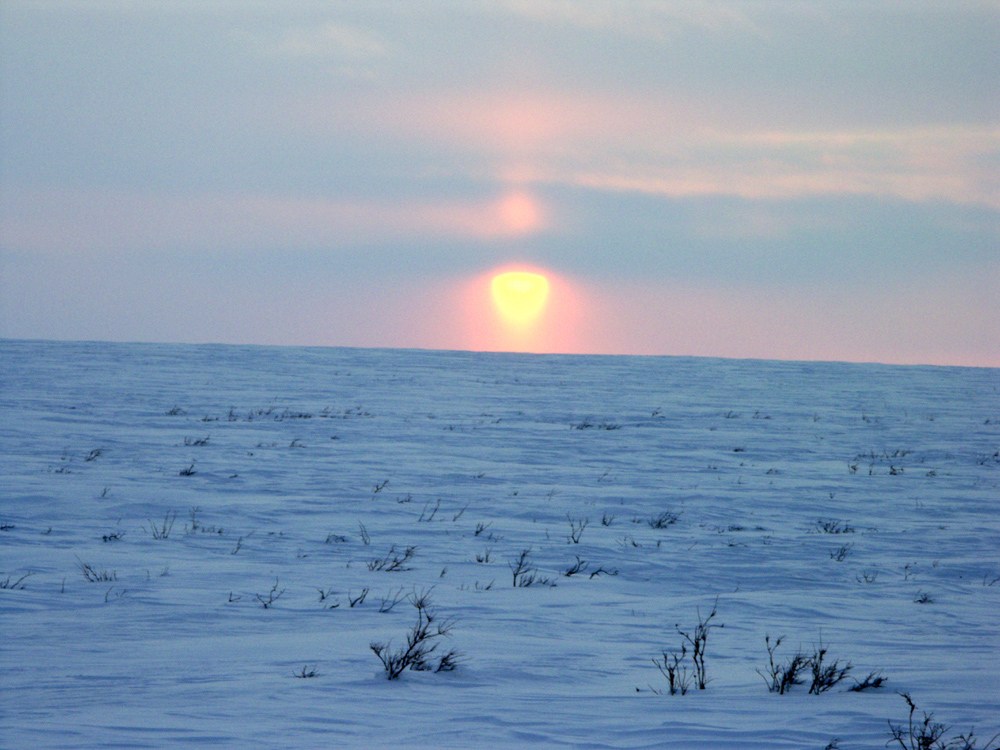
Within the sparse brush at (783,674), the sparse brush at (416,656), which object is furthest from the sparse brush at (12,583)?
the sparse brush at (783,674)

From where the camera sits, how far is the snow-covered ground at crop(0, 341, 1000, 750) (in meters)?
4.55

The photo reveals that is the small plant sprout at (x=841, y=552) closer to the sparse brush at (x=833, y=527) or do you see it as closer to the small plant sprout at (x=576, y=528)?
the sparse brush at (x=833, y=527)

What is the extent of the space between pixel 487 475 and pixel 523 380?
2115 centimetres

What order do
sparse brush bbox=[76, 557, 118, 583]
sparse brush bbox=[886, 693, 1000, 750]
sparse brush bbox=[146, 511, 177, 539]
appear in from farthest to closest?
sparse brush bbox=[146, 511, 177, 539] → sparse brush bbox=[76, 557, 118, 583] → sparse brush bbox=[886, 693, 1000, 750]

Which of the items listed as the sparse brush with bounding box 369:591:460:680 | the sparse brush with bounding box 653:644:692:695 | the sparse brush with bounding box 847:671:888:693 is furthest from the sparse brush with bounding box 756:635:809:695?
the sparse brush with bounding box 369:591:460:680

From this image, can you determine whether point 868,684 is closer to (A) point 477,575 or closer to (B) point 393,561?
(A) point 477,575

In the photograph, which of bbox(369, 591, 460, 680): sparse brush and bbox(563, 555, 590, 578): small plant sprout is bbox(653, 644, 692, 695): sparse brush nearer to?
bbox(369, 591, 460, 680): sparse brush

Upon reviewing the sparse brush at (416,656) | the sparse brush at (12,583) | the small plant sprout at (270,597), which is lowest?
the sparse brush at (416,656)

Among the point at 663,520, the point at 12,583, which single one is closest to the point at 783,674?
the point at 12,583

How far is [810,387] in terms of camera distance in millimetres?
34531

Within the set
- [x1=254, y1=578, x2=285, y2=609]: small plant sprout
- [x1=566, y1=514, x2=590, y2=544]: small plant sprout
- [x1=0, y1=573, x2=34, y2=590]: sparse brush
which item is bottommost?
[x1=254, y1=578, x2=285, y2=609]: small plant sprout

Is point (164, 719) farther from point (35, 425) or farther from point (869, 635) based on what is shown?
point (35, 425)

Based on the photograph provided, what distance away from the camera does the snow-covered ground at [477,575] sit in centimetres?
455

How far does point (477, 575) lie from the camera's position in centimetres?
803
